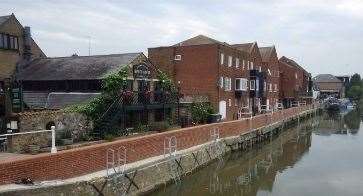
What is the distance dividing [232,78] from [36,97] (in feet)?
74.1

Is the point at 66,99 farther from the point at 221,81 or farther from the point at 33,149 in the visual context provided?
the point at 221,81

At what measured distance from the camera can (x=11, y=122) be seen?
67.4 feet

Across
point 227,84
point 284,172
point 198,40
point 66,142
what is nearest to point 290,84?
point 198,40

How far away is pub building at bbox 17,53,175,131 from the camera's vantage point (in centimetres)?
2775

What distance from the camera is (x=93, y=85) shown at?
95.4ft

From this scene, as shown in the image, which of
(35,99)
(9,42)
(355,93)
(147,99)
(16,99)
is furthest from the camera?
(355,93)

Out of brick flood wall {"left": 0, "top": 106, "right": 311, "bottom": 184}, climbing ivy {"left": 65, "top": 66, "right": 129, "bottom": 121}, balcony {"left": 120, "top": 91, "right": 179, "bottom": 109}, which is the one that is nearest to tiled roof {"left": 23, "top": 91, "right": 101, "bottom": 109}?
climbing ivy {"left": 65, "top": 66, "right": 129, "bottom": 121}

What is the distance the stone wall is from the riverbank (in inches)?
185

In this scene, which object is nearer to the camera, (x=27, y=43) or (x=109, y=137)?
(x=109, y=137)

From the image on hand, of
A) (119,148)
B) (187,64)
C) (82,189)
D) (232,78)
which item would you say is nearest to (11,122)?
(119,148)

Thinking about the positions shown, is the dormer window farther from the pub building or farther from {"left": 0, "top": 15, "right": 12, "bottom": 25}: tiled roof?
the pub building

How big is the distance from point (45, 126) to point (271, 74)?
154 feet

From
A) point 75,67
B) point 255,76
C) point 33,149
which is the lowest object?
point 33,149

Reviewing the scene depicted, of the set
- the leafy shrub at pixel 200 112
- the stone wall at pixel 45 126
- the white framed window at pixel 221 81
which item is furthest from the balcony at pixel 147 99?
the white framed window at pixel 221 81
